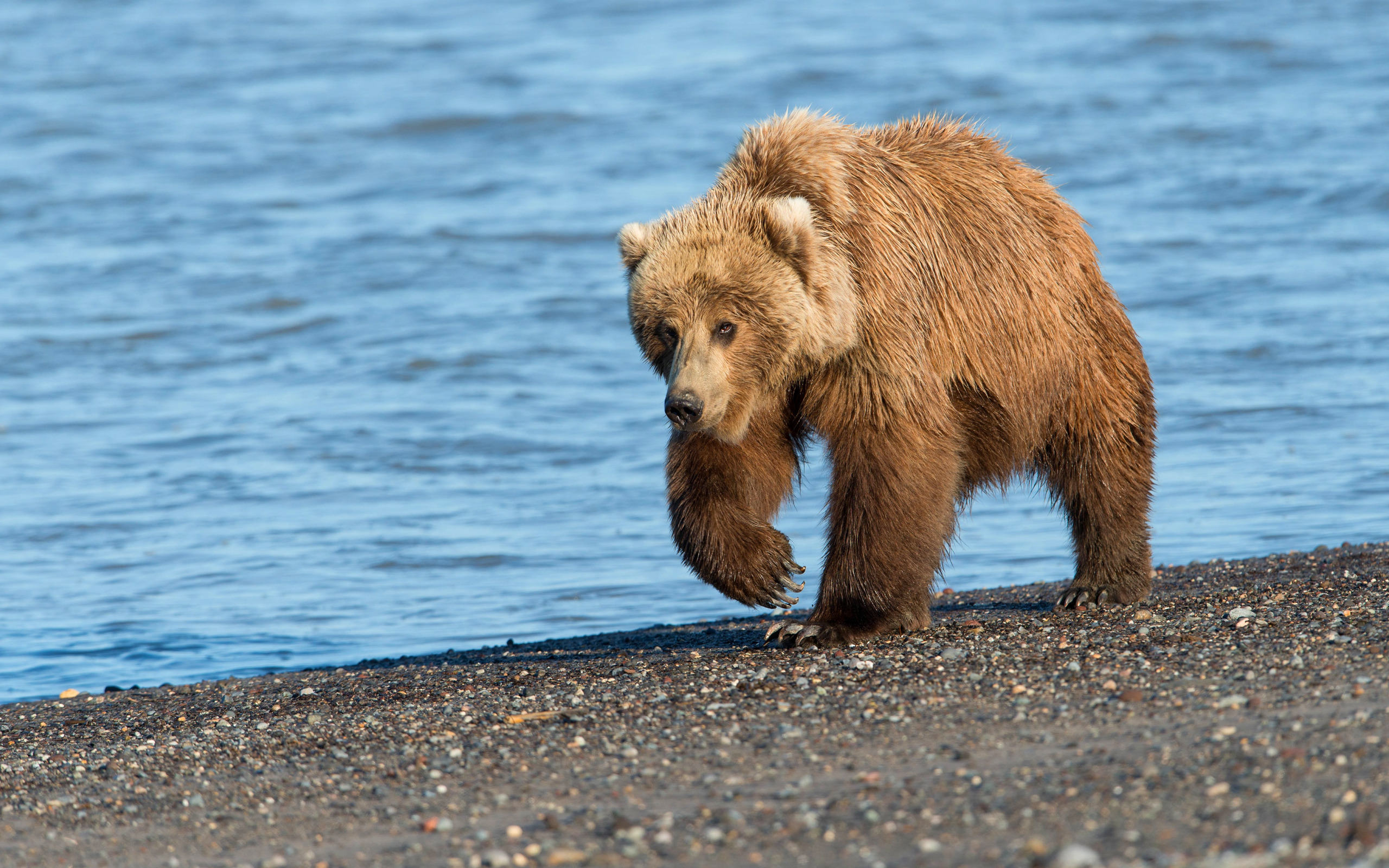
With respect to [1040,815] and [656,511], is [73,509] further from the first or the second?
[1040,815]

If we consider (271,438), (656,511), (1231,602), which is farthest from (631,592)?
(271,438)

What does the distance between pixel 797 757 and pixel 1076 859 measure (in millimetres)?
1238

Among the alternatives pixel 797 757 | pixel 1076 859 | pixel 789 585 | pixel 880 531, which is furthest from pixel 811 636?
pixel 1076 859

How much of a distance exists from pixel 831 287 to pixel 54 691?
417cm

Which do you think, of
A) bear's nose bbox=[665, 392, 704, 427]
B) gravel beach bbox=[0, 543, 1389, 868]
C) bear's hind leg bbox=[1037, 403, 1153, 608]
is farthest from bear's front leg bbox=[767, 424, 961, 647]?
bear's hind leg bbox=[1037, 403, 1153, 608]

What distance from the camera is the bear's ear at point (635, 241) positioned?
6004 millimetres

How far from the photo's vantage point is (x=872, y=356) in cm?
584

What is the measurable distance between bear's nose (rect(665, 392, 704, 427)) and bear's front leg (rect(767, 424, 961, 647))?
608 millimetres

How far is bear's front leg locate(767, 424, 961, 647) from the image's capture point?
5789mm

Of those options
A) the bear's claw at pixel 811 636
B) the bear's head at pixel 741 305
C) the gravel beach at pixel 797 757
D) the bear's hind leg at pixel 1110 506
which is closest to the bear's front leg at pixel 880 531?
the bear's claw at pixel 811 636

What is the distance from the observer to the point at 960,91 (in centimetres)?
2445

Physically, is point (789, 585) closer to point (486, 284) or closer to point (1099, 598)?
point (1099, 598)

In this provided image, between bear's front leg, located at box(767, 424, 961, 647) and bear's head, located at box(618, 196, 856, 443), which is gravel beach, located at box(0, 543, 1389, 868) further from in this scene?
bear's head, located at box(618, 196, 856, 443)

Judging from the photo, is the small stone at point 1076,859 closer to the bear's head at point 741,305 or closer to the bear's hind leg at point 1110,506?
the bear's head at point 741,305
